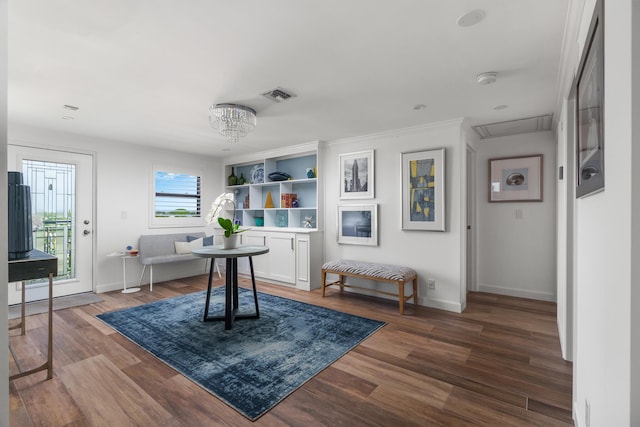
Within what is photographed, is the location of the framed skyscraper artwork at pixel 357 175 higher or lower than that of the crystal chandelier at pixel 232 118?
lower

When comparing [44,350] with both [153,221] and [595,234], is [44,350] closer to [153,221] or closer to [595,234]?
[153,221]

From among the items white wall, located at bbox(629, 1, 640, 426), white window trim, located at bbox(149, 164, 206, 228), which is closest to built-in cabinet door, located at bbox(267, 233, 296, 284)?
white window trim, located at bbox(149, 164, 206, 228)

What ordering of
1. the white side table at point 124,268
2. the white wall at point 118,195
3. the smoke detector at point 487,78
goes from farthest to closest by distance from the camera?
the white side table at point 124,268, the white wall at point 118,195, the smoke detector at point 487,78

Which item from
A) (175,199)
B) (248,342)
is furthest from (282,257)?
(175,199)

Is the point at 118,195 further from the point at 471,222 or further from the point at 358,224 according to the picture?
the point at 471,222

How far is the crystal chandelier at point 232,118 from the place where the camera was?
9.95 feet

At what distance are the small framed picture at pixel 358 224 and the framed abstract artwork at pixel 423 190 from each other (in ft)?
1.47

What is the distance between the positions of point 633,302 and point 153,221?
5.73 meters

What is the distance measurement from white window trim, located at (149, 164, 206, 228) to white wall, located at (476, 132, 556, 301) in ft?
16.0

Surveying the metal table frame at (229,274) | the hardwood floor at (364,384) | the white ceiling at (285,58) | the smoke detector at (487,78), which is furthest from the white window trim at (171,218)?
the smoke detector at (487,78)

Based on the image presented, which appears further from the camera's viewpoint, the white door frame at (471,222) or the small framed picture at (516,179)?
the white door frame at (471,222)

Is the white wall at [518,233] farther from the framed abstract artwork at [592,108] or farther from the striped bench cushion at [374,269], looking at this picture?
the framed abstract artwork at [592,108]

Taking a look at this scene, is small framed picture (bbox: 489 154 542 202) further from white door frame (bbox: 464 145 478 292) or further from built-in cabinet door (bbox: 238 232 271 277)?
built-in cabinet door (bbox: 238 232 271 277)

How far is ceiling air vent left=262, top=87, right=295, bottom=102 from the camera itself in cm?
270
